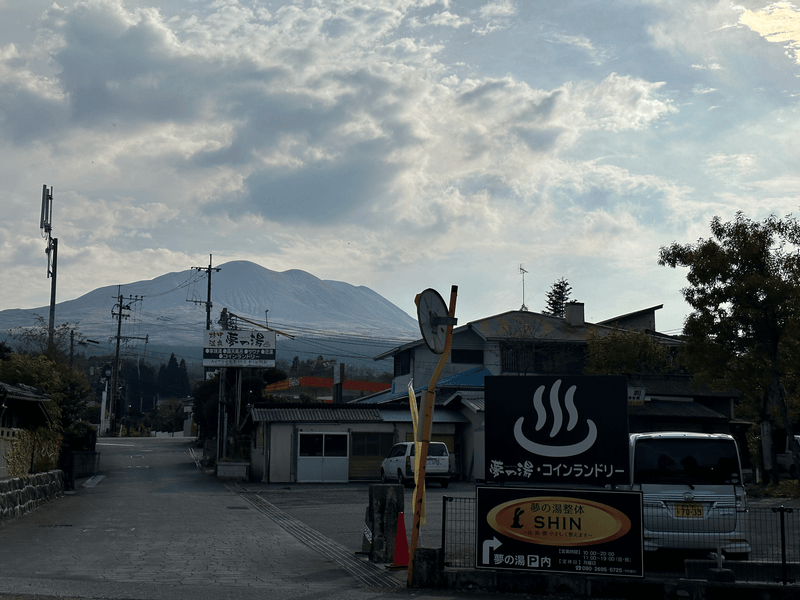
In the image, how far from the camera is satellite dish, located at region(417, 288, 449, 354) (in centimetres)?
873

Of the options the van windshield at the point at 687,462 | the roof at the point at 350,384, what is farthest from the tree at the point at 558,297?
the van windshield at the point at 687,462

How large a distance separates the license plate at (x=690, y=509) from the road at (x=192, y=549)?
3281 mm

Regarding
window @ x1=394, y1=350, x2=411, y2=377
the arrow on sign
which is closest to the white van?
the arrow on sign

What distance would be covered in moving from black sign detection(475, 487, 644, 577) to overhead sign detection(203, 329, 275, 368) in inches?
1110

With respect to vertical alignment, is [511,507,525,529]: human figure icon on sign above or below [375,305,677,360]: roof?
below

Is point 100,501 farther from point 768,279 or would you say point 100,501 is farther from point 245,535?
point 768,279

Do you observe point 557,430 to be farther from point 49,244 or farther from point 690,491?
point 49,244

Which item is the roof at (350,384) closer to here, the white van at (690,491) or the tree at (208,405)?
the tree at (208,405)

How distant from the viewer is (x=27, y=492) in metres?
17.6

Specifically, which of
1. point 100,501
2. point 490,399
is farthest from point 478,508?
point 100,501

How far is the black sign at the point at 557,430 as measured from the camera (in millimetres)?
8883

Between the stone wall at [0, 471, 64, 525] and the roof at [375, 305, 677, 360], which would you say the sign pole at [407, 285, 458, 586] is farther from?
the roof at [375, 305, 677, 360]

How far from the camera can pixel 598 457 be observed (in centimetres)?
889

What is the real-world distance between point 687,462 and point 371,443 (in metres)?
21.8
